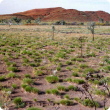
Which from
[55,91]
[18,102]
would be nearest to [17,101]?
[18,102]

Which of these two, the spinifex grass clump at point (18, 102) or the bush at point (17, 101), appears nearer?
the spinifex grass clump at point (18, 102)

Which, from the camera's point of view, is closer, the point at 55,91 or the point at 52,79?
the point at 55,91

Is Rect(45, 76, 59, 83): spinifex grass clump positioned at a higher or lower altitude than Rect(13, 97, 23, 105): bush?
higher

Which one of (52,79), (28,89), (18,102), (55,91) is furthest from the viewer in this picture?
(52,79)

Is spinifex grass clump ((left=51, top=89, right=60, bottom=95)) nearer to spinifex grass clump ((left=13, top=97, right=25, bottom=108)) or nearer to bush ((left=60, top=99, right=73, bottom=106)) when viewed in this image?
bush ((left=60, top=99, right=73, bottom=106))

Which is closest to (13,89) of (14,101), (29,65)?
(14,101)

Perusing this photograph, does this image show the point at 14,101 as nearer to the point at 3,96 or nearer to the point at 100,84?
the point at 3,96

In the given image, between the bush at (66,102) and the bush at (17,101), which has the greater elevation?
the bush at (17,101)

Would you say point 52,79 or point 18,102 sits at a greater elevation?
point 52,79

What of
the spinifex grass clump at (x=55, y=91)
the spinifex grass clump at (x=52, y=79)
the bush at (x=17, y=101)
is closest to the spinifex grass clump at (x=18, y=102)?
the bush at (x=17, y=101)

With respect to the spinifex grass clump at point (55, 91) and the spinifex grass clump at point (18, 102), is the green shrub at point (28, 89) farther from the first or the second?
the spinifex grass clump at point (55, 91)

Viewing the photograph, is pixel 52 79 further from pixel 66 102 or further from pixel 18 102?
pixel 18 102

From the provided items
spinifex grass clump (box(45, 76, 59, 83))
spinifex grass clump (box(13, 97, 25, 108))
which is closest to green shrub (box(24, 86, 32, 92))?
spinifex grass clump (box(13, 97, 25, 108))

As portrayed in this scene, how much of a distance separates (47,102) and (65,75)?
319 cm
